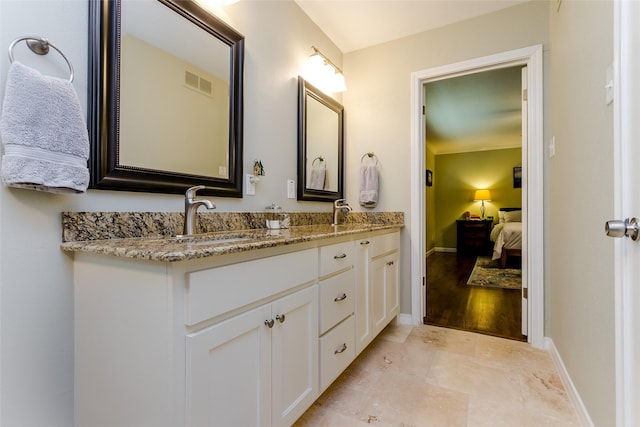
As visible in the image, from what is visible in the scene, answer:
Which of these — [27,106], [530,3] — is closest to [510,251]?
[530,3]

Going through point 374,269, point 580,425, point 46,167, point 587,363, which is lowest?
point 580,425

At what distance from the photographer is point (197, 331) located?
2.70ft

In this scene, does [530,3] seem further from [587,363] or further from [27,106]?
[27,106]

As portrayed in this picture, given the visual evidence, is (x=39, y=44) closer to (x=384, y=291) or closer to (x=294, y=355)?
(x=294, y=355)

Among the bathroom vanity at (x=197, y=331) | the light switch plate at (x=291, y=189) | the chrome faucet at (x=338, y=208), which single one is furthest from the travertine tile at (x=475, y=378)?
the light switch plate at (x=291, y=189)

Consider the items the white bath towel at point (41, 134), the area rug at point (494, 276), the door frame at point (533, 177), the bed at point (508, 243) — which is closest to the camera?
the white bath towel at point (41, 134)

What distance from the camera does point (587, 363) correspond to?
1.31 meters

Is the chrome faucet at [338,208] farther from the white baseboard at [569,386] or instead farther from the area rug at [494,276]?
the area rug at [494,276]

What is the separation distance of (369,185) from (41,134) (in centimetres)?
211

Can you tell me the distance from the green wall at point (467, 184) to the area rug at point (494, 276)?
165cm

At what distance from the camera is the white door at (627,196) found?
72 centimetres

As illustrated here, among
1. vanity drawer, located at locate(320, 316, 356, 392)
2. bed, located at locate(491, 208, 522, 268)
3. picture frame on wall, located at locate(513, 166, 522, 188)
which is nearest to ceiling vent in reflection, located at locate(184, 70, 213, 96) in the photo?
vanity drawer, located at locate(320, 316, 356, 392)

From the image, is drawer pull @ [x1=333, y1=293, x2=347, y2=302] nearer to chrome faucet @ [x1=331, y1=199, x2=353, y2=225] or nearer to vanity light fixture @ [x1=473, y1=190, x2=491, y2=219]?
chrome faucet @ [x1=331, y1=199, x2=353, y2=225]

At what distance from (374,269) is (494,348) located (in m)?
1.00
